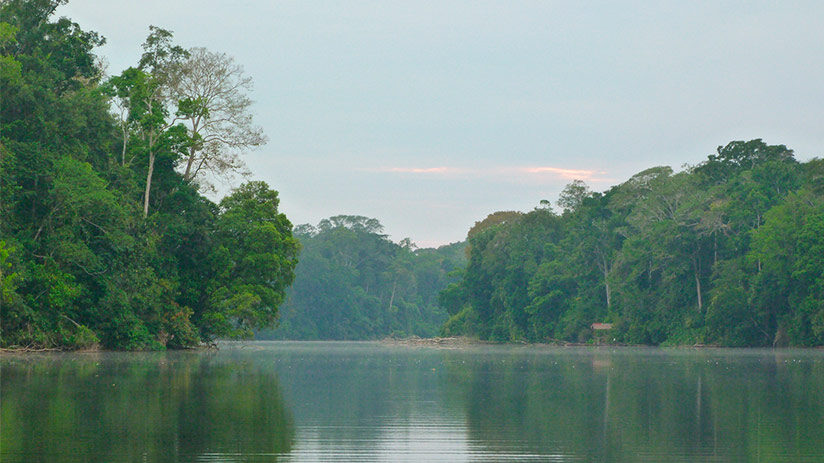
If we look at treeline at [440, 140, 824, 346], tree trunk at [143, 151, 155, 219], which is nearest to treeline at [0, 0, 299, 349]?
tree trunk at [143, 151, 155, 219]

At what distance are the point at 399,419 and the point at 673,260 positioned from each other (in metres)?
60.9

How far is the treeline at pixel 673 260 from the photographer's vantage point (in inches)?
2456

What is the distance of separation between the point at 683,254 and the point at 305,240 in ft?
243

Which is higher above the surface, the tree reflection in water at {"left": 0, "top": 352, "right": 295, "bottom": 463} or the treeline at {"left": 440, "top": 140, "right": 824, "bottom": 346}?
the treeline at {"left": 440, "top": 140, "right": 824, "bottom": 346}

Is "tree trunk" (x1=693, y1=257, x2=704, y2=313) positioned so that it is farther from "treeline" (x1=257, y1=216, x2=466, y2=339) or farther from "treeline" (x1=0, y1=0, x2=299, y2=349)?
"treeline" (x1=257, y1=216, x2=466, y2=339)

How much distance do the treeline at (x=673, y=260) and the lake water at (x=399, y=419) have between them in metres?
42.8

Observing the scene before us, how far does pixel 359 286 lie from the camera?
133625 millimetres

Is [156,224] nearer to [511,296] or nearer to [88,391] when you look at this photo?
[88,391]

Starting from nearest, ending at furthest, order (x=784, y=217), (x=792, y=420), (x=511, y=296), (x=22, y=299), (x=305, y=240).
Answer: (x=792, y=420), (x=22, y=299), (x=784, y=217), (x=511, y=296), (x=305, y=240)

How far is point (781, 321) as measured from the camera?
211 ft

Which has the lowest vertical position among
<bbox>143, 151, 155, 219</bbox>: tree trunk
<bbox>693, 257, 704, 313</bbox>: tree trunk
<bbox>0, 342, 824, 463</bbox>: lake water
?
<bbox>0, 342, 824, 463</bbox>: lake water

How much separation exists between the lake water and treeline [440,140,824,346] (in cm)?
4275

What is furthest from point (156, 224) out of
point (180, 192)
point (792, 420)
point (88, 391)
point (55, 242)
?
point (792, 420)

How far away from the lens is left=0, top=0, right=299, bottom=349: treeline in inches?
1394
